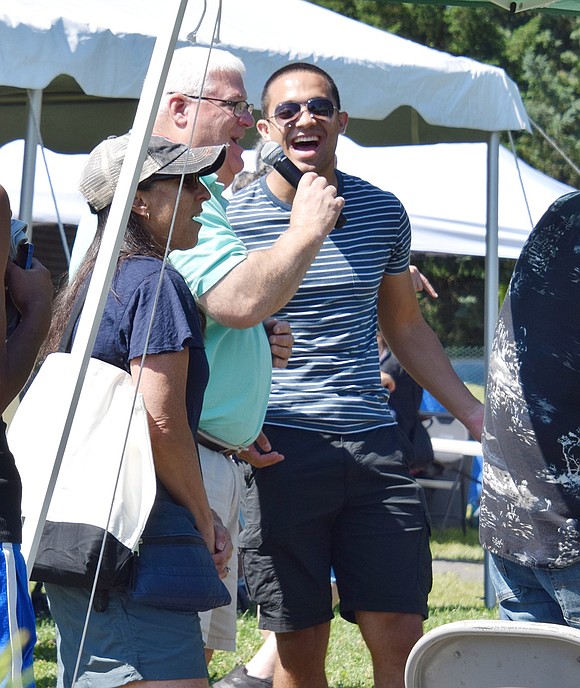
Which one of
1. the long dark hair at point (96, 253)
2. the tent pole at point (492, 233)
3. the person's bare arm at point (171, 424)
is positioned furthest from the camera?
the tent pole at point (492, 233)

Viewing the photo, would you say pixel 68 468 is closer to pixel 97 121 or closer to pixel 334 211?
pixel 334 211

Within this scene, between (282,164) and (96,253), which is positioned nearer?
(96,253)

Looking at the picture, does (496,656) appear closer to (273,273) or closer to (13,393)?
(13,393)

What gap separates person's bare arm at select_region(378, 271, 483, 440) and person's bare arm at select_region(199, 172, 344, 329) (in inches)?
27.2

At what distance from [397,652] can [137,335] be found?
129 centimetres

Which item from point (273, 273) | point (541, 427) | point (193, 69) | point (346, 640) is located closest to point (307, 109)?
point (193, 69)

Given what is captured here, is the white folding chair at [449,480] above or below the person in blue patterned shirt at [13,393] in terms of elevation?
below

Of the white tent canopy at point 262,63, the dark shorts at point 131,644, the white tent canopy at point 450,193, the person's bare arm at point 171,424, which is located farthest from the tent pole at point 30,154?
the white tent canopy at point 450,193

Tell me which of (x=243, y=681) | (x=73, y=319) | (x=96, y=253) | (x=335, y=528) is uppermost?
(x=96, y=253)

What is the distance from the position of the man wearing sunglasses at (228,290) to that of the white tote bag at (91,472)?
433mm

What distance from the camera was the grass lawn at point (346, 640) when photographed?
443 cm

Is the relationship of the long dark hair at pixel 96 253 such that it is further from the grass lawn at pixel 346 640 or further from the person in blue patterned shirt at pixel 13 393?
the grass lawn at pixel 346 640

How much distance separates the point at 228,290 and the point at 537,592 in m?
0.90

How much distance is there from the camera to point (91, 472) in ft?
6.70
